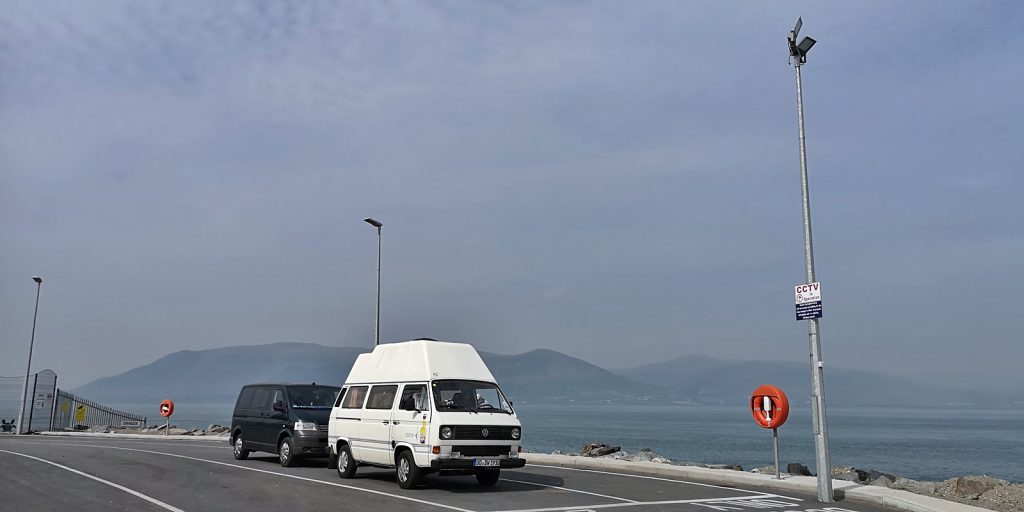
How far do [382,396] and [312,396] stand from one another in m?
5.26

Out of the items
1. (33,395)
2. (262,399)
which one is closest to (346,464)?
(262,399)

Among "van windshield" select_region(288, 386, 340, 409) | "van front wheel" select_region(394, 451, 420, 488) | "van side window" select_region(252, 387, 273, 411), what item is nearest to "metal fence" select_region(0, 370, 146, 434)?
"van side window" select_region(252, 387, 273, 411)

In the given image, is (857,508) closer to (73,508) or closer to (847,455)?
(73,508)

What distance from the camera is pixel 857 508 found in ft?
44.1

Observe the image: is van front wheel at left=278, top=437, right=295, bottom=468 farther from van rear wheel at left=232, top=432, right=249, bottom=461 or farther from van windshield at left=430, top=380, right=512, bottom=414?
van windshield at left=430, top=380, right=512, bottom=414

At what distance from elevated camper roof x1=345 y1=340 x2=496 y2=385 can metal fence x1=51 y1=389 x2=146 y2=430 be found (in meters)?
36.8

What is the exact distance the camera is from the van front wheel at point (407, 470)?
49.2 feet

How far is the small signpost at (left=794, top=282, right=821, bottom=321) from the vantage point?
14.7 m

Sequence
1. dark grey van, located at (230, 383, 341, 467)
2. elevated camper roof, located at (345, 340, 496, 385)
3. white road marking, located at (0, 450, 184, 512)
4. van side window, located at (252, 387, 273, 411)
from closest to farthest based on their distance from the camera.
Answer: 1. white road marking, located at (0, 450, 184, 512)
2. elevated camper roof, located at (345, 340, 496, 385)
3. dark grey van, located at (230, 383, 341, 467)
4. van side window, located at (252, 387, 273, 411)

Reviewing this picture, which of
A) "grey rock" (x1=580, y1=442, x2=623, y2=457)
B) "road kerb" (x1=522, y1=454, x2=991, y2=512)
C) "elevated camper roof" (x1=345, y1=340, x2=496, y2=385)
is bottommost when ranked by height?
"grey rock" (x1=580, y1=442, x2=623, y2=457)

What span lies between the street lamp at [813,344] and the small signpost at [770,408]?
3.17 ft

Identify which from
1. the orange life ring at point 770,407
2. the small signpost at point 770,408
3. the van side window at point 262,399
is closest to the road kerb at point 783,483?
the small signpost at point 770,408

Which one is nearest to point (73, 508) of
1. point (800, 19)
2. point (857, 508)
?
point (857, 508)

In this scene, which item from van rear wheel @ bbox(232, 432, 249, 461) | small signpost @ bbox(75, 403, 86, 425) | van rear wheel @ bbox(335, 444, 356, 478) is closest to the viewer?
van rear wheel @ bbox(335, 444, 356, 478)
